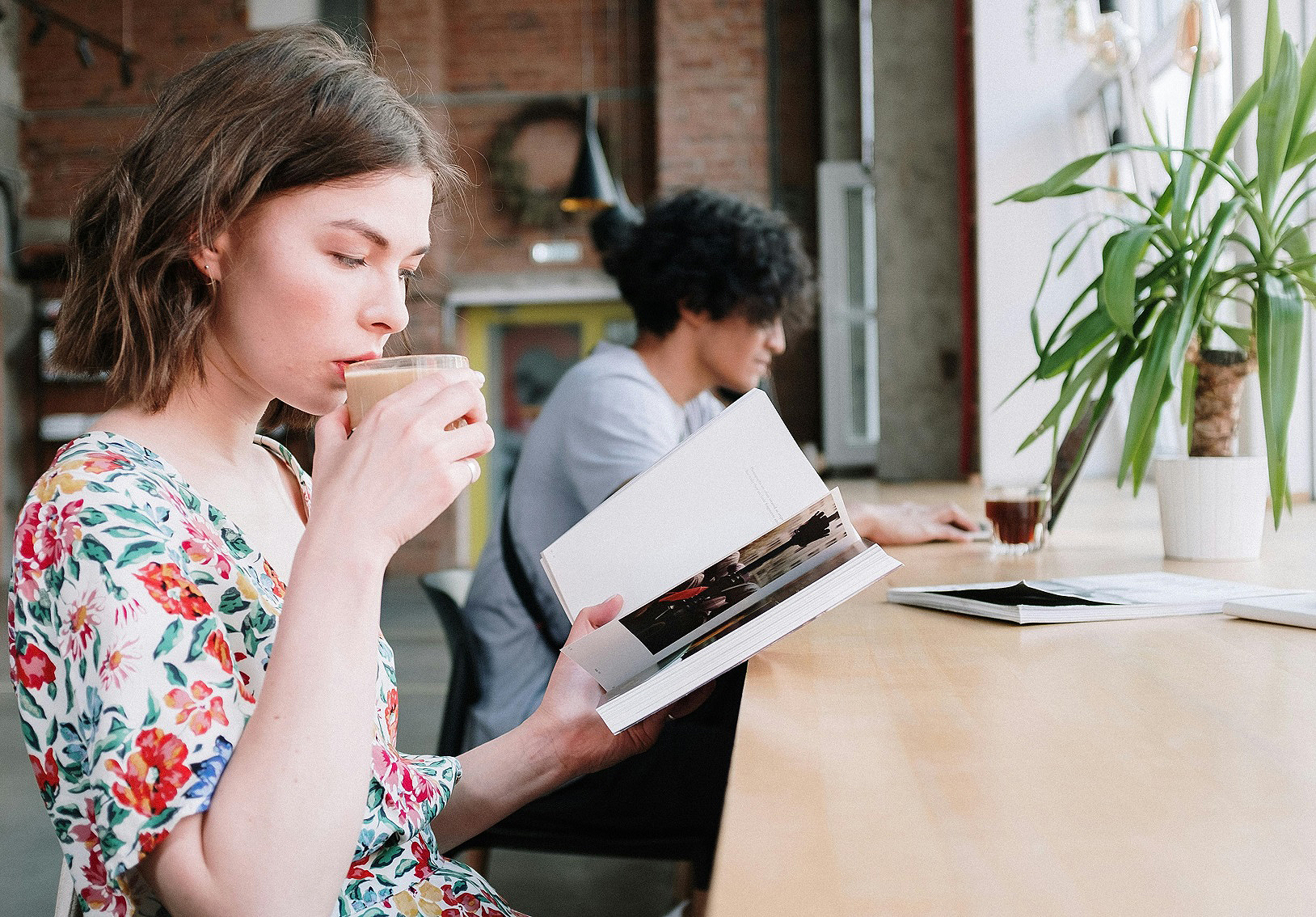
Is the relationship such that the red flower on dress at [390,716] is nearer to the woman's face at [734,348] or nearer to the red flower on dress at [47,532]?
the red flower on dress at [47,532]

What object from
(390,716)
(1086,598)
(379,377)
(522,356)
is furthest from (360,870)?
(522,356)

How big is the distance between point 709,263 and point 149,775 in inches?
73.6

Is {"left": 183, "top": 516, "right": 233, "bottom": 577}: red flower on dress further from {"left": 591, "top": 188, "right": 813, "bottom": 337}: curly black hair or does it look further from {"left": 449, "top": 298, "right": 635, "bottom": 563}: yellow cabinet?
{"left": 449, "top": 298, "right": 635, "bottom": 563}: yellow cabinet

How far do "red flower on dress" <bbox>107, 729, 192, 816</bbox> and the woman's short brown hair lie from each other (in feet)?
1.21

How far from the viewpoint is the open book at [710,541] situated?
104 centimetres

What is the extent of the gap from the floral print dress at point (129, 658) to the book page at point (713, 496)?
34cm

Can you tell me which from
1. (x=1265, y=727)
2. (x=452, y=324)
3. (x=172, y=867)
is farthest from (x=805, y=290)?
(x=452, y=324)

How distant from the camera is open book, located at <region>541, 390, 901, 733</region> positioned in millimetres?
1037

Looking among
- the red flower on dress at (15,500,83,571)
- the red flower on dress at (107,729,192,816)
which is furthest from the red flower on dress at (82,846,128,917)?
the red flower on dress at (15,500,83,571)

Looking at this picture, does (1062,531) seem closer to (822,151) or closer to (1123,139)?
(1123,139)

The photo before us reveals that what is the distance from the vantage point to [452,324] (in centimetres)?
825

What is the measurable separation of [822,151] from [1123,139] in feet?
13.8

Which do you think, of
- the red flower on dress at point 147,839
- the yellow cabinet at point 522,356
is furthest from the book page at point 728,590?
the yellow cabinet at point 522,356

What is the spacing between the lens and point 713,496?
1.05 metres
